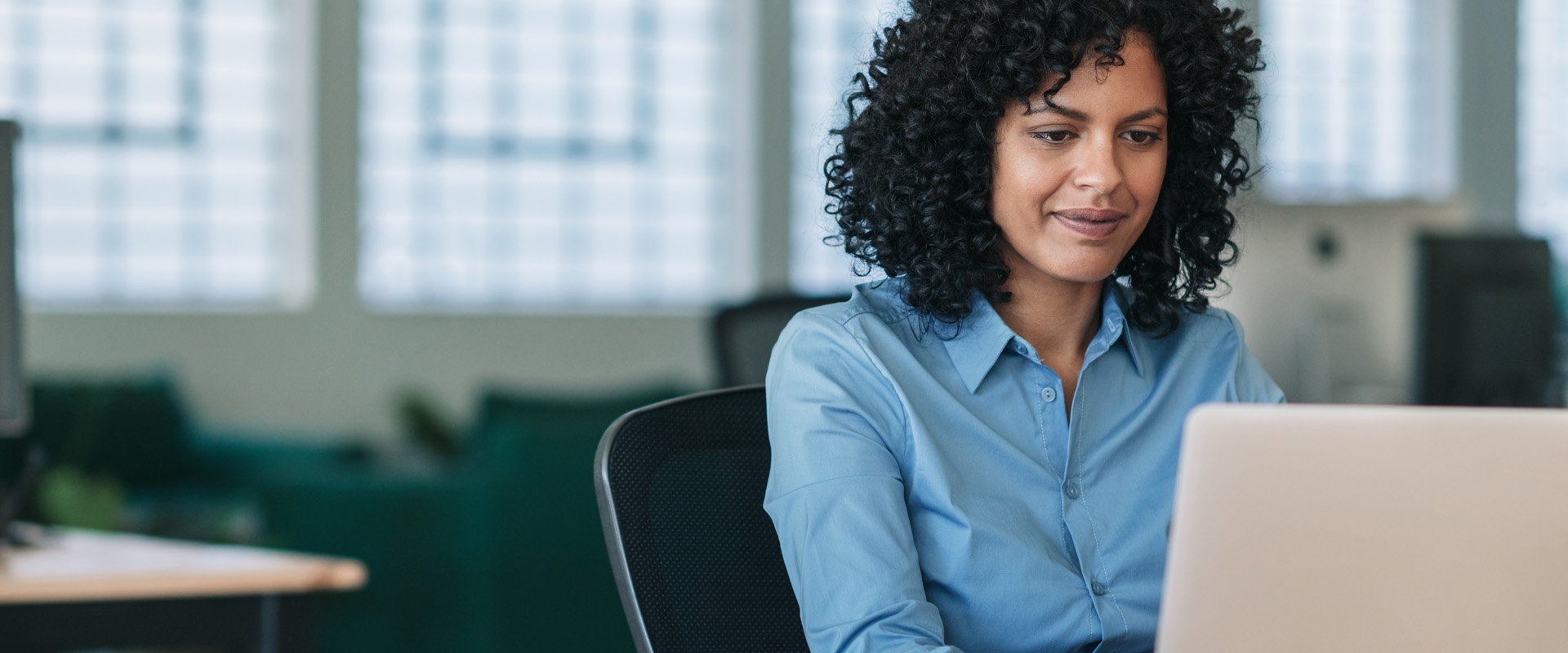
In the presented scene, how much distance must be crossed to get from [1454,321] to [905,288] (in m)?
2.14

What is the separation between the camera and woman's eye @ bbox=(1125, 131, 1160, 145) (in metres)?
1.15

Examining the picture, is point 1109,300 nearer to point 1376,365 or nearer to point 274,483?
point 1376,365

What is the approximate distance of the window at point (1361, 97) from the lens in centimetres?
567

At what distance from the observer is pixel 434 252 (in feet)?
16.4

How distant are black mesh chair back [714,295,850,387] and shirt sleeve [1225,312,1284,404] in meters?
0.74

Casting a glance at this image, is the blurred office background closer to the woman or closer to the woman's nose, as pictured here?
the woman

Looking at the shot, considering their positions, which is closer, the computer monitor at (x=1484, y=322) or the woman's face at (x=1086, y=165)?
the woman's face at (x=1086, y=165)

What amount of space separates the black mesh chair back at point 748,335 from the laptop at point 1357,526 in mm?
1257

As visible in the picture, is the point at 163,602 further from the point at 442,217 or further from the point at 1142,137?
the point at 442,217

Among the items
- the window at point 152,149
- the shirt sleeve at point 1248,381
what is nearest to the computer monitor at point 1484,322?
the shirt sleeve at point 1248,381

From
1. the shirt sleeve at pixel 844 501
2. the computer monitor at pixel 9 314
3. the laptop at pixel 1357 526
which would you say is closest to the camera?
the laptop at pixel 1357 526

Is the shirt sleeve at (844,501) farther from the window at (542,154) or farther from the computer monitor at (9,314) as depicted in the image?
the window at (542,154)

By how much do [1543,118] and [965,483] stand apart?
6047 mm

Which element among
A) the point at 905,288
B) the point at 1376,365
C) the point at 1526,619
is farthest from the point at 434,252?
the point at 1526,619
